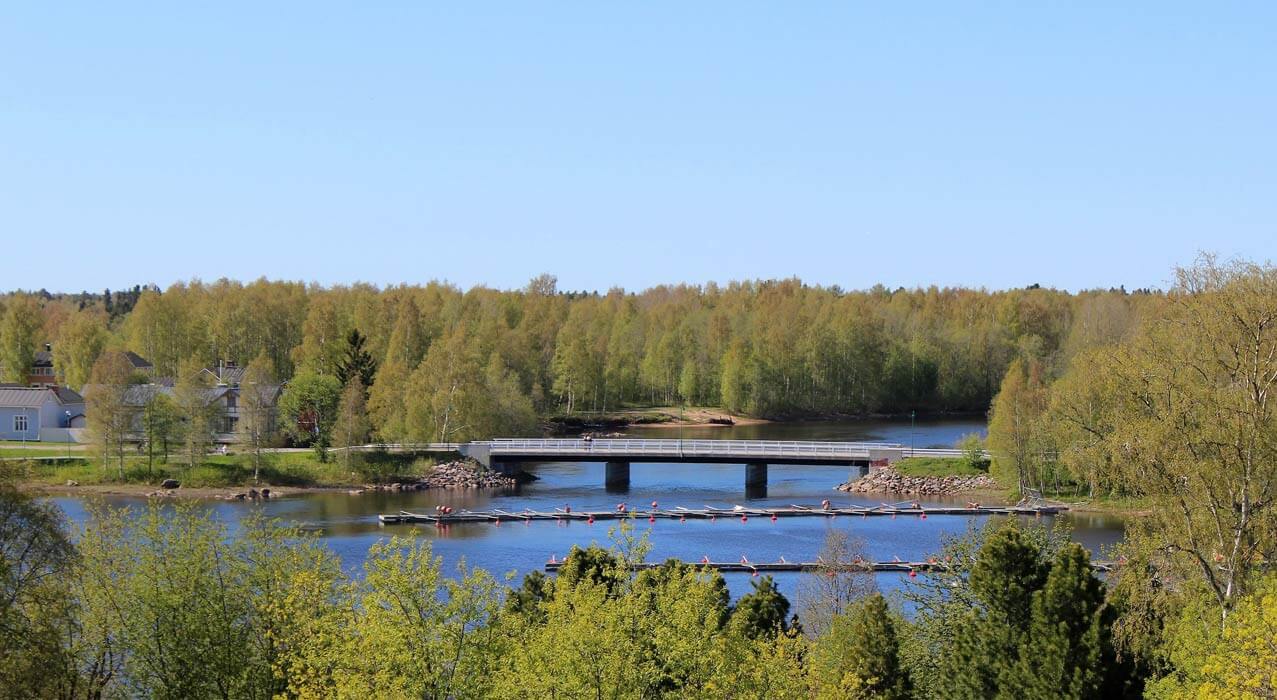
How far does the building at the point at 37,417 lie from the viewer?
87.0m

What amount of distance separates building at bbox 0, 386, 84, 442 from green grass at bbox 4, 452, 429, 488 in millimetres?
10864

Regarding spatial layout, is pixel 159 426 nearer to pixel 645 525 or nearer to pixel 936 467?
pixel 645 525

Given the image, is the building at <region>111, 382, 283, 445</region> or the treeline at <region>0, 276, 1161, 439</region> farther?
the treeline at <region>0, 276, 1161, 439</region>

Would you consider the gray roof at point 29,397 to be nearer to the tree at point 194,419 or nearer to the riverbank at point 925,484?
the tree at point 194,419

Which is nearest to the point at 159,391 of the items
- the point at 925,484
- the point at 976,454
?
the point at 925,484

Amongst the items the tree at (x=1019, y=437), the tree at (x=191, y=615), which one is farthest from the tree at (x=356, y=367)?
the tree at (x=191, y=615)

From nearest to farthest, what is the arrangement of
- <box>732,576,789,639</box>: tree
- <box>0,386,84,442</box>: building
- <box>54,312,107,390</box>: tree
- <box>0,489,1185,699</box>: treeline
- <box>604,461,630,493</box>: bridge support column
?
<box>0,489,1185,699</box>: treeline, <box>732,576,789,639</box>: tree, <box>604,461,630,493</box>: bridge support column, <box>0,386,84,442</box>: building, <box>54,312,107,390</box>: tree

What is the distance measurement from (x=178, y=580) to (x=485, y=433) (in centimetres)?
5863

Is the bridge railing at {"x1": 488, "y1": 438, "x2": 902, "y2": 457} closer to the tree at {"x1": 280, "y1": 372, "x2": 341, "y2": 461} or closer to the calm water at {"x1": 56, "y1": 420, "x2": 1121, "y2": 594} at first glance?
the calm water at {"x1": 56, "y1": 420, "x2": 1121, "y2": 594}

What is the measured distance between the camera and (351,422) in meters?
81.0

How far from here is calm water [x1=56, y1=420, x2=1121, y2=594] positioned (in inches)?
2222

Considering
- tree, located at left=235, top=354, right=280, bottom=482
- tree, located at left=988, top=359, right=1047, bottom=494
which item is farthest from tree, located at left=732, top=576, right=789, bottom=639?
tree, located at left=235, top=354, right=280, bottom=482

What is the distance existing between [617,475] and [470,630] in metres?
55.0

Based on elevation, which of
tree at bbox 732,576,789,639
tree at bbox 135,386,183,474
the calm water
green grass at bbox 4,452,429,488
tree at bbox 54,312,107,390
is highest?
tree at bbox 54,312,107,390
